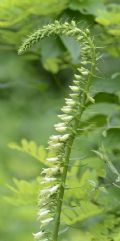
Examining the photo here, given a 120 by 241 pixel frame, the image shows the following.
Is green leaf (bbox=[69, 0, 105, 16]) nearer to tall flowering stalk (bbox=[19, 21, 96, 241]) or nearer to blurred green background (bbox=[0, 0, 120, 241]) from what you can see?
blurred green background (bbox=[0, 0, 120, 241])

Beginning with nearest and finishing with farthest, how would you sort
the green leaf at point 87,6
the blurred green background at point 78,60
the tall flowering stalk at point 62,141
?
the tall flowering stalk at point 62,141 → the blurred green background at point 78,60 → the green leaf at point 87,6

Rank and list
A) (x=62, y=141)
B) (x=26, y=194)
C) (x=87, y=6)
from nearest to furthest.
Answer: (x=62, y=141)
(x=26, y=194)
(x=87, y=6)

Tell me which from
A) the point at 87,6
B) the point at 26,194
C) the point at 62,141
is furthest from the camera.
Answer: the point at 87,6

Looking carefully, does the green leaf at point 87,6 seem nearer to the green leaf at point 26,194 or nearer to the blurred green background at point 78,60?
the blurred green background at point 78,60

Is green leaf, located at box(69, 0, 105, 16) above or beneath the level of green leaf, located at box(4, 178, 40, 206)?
above

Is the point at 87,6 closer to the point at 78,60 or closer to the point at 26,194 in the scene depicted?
the point at 78,60

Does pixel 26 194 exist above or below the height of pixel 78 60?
below

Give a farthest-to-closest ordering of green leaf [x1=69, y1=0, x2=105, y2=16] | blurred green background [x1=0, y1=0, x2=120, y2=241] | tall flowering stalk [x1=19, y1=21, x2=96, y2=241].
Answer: green leaf [x1=69, y1=0, x2=105, y2=16] → blurred green background [x1=0, y1=0, x2=120, y2=241] → tall flowering stalk [x1=19, y1=21, x2=96, y2=241]

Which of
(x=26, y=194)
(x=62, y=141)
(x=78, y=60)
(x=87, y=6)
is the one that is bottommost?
(x=62, y=141)

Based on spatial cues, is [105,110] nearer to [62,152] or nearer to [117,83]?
[117,83]

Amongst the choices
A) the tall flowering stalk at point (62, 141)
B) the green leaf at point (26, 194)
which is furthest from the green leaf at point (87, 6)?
the tall flowering stalk at point (62, 141)

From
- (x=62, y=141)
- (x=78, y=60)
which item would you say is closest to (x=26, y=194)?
(x=78, y=60)

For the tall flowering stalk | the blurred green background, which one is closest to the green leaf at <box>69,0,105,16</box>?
the blurred green background
